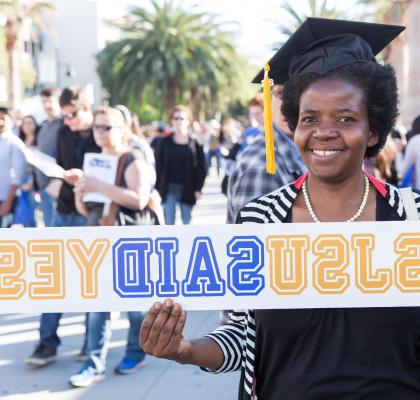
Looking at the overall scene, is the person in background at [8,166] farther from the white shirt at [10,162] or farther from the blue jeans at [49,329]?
the blue jeans at [49,329]

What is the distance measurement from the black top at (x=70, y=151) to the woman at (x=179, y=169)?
2941 mm

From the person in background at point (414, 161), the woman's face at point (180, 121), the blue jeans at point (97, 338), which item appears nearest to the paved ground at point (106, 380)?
the blue jeans at point (97, 338)

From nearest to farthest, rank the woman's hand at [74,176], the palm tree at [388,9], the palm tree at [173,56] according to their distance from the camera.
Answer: the woman's hand at [74,176]
the palm tree at [388,9]
the palm tree at [173,56]

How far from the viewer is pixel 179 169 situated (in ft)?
30.8

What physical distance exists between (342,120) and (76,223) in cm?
423

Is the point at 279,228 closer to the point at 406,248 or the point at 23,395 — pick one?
the point at 406,248

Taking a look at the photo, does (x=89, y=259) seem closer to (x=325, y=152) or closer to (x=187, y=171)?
(x=325, y=152)

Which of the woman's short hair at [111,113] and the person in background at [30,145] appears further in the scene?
the person in background at [30,145]

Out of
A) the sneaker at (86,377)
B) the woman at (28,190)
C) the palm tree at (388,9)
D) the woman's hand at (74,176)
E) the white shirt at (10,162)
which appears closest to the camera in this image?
the woman's hand at (74,176)

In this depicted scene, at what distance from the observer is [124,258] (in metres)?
2.20

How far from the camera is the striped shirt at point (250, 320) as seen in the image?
218 cm

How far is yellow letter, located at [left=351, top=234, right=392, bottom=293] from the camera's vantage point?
2146 millimetres

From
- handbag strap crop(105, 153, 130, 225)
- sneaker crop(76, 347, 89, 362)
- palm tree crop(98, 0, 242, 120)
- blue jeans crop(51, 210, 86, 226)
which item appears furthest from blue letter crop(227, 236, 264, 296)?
palm tree crop(98, 0, 242, 120)

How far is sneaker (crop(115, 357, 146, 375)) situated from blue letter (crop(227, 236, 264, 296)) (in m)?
3.56
